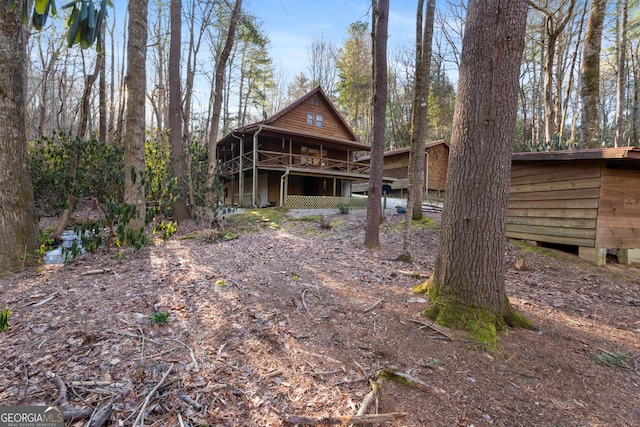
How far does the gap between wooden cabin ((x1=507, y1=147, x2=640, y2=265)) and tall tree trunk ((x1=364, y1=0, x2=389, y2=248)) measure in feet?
12.2

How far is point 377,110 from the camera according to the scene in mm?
7082

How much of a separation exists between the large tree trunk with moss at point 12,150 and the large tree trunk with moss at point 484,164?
6390 mm

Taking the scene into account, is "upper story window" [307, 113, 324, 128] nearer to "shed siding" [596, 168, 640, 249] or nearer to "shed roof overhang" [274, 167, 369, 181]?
"shed roof overhang" [274, 167, 369, 181]

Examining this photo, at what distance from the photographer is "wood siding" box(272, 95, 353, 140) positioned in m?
19.1

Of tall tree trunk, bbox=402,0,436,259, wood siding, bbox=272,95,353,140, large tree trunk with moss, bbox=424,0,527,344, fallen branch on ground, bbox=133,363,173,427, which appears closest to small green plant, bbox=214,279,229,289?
fallen branch on ground, bbox=133,363,173,427

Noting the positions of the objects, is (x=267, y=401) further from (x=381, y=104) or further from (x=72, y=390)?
(x=381, y=104)

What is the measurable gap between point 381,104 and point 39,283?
724 cm

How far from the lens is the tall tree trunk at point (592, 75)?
294 inches

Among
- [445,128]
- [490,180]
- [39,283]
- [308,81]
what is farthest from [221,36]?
[445,128]

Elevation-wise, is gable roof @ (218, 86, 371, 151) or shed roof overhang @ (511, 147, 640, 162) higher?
gable roof @ (218, 86, 371, 151)

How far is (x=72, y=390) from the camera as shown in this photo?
76.9 inches

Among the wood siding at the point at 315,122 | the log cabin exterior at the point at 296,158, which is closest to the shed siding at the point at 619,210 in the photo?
the log cabin exterior at the point at 296,158

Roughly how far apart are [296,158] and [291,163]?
223 cm

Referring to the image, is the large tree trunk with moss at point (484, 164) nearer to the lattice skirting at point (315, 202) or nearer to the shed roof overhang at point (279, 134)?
the lattice skirting at point (315, 202)
